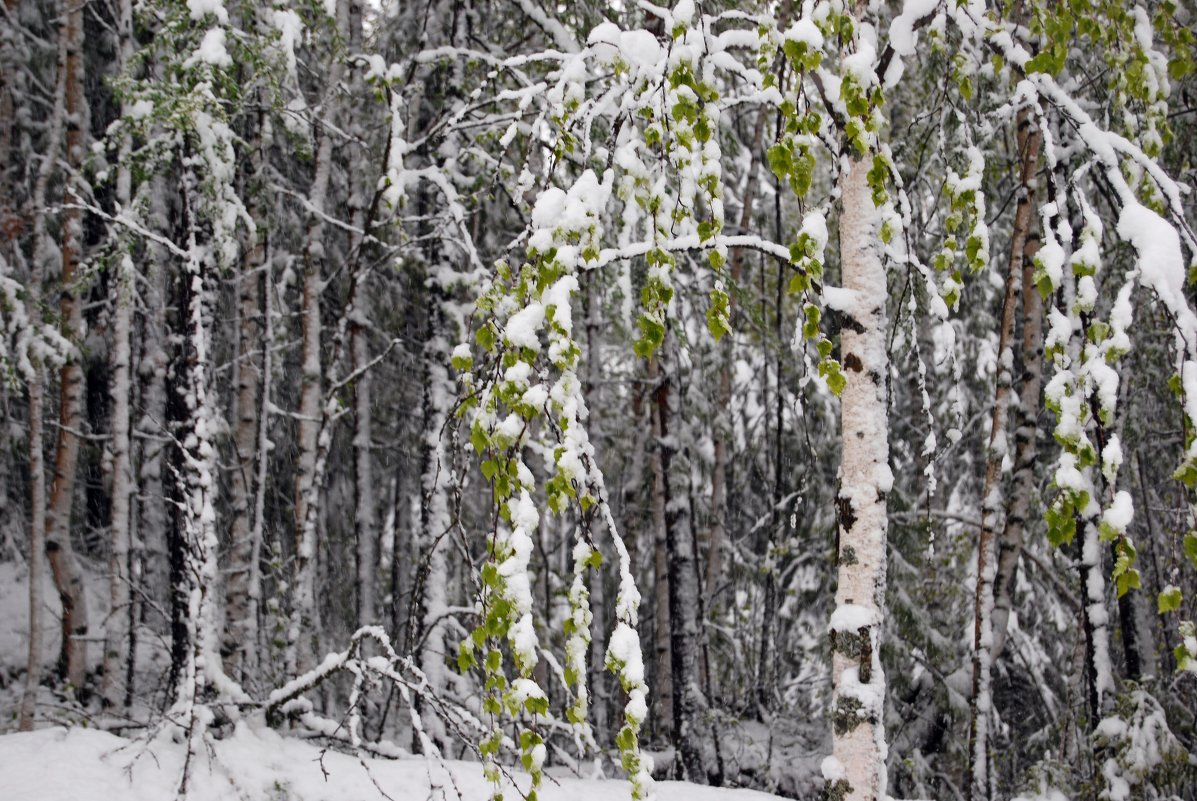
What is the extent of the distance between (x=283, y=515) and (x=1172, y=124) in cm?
1184

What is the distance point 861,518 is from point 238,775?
4.02m

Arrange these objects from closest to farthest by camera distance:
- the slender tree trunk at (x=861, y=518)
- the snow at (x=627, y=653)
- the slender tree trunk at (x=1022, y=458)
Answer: the snow at (x=627, y=653)
the slender tree trunk at (x=861, y=518)
the slender tree trunk at (x=1022, y=458)

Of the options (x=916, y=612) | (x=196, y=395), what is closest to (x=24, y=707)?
(x=196, y=395)

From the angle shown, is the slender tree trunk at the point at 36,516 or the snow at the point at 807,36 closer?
the snow at the point at 807,36

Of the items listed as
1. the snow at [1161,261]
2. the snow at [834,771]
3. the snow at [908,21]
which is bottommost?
the snow at [834,771]

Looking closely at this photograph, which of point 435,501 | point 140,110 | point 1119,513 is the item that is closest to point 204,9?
point 140,110

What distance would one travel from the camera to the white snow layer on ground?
4.84 m

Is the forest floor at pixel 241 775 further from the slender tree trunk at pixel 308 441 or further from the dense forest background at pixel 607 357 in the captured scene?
the slender tree trunk at pixel 308 441

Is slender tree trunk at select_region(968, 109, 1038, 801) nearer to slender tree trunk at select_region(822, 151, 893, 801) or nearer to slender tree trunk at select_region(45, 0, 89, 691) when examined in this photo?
slender tree trunk at select_region(822, 151, 893, 801)

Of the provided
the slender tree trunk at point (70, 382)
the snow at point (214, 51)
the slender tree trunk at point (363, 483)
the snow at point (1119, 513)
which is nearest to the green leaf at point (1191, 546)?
the snow at point (1119, 513)

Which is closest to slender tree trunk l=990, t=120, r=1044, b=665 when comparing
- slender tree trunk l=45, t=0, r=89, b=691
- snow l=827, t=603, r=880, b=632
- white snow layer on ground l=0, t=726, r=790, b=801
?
white snow layer on ground l=0, t=726, r=790, b=801

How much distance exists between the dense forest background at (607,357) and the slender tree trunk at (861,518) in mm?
38

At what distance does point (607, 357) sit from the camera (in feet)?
48.3

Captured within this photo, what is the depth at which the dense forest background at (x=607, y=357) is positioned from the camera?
2598 millimetres
